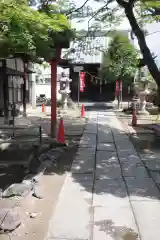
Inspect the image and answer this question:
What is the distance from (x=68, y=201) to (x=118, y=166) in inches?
114

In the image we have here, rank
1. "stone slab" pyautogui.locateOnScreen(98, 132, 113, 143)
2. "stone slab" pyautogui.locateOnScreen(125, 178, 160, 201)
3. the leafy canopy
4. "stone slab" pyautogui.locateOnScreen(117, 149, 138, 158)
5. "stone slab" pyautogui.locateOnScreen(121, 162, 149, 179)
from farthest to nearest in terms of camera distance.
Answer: "stone slab" pyautogui.locateOnScreen(98, 132, 113, 143), "stone slab" pyautogui.locateOnScreen(117, 149, 138, 158), "stone slab" pyautogui.locateOnScreen(121, 162, 149, 179), "stone slab" pyautogui.locateOnScreen(125, 178, 160, 201), the leafy canopy

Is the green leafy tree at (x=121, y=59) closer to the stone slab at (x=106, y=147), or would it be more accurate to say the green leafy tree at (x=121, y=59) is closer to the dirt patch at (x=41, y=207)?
the stone slab at (x=106, y=147)

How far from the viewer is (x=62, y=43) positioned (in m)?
11.7

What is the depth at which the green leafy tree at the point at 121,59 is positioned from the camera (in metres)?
28.5

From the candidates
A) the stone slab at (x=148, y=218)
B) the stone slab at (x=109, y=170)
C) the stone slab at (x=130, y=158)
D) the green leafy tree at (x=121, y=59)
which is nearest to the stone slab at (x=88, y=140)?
the stone slab at (x=130, y=158)

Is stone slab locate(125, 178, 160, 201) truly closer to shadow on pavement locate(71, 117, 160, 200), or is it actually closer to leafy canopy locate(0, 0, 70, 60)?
shadow on pavement locate(71, 117, 160, 200)

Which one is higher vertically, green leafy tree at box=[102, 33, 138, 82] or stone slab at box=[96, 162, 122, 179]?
green leafy tree at box=[102, 33, 138, 82]

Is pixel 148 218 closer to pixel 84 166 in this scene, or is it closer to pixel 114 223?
pixel 114 223

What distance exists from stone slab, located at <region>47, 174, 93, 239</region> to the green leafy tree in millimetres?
22020

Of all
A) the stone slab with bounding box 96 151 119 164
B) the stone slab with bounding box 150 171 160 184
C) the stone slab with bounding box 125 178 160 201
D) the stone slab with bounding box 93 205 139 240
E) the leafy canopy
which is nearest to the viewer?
the stone slab with bounding box 93 205 139 240

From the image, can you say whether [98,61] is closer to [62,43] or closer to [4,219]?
[62,43]

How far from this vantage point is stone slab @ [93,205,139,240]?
190 inches

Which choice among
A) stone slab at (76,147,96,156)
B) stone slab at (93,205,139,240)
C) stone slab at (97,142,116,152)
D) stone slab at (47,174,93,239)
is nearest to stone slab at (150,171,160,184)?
stone slab at (47,174,93,239)

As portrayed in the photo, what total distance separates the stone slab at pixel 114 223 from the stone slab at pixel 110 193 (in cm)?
20
